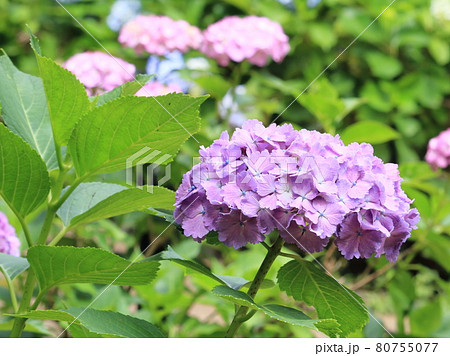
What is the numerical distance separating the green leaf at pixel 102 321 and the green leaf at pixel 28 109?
0.25m

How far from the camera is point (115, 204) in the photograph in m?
0.72

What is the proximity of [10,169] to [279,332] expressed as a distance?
0.91 meters

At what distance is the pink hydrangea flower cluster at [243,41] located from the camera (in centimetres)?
187

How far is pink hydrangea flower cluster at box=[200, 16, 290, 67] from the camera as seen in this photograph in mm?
1867

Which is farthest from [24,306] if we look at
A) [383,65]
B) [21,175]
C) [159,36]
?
[383,65]

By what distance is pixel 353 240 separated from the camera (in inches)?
25.5

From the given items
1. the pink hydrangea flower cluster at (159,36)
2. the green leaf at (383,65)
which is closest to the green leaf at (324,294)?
the pink hydrangea flower cluster at (159,36)

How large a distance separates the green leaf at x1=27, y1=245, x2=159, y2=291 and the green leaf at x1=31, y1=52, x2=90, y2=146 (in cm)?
16

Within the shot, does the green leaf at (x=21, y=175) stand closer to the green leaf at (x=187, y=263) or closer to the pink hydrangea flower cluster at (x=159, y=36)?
the green leaf at (x=187, y=263)

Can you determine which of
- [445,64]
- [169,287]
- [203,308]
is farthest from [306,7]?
[169,287]

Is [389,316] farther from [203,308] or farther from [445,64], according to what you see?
[445,64]

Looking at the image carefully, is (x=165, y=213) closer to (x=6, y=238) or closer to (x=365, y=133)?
(x=6, y=238)

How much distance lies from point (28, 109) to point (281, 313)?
1.58 feet

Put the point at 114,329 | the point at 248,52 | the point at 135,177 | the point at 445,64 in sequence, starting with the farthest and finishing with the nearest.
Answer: the point at 445,64
the point at 248,52
the point at 135,177
the point at 114,329
